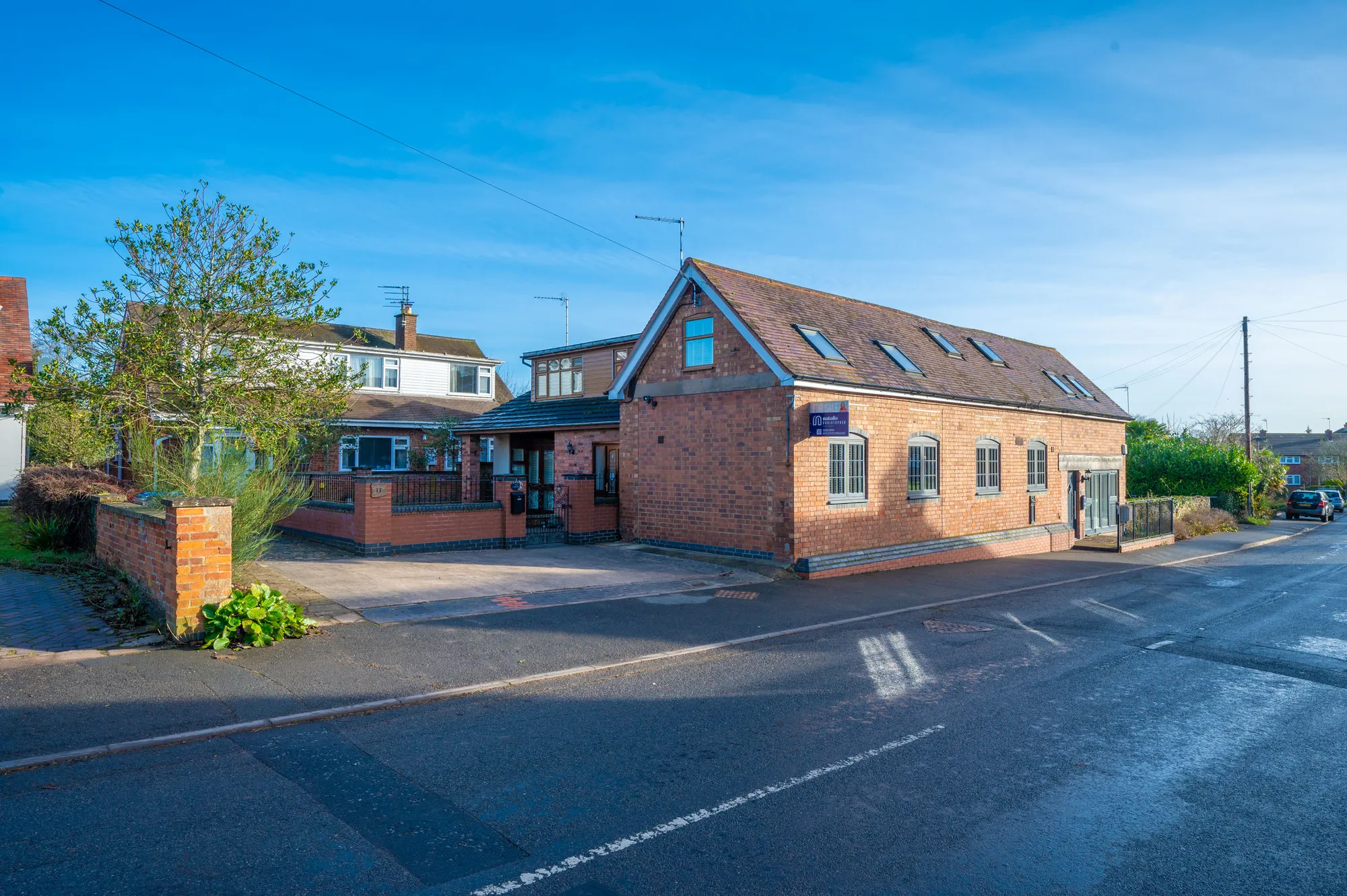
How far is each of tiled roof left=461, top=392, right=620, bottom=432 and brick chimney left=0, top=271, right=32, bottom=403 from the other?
627 inches

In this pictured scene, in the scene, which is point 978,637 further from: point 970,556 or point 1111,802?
point 970,556

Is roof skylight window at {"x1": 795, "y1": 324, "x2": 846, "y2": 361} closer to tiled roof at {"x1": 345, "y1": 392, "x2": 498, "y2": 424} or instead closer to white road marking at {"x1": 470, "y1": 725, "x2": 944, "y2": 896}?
white road marking at {"x1": 470, "y1": 725, "x2": 944, "y2": 896}

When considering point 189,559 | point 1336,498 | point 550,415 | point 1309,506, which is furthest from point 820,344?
point 1336,498

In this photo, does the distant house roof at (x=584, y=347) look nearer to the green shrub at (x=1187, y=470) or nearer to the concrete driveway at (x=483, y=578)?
the concrete driveway at (x=483, y=578)

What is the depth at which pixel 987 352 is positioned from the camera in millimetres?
23609

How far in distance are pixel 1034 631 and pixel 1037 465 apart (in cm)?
1368

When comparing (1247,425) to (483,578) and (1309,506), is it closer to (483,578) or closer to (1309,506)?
(1309,506)

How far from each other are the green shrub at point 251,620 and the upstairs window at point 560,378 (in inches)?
668

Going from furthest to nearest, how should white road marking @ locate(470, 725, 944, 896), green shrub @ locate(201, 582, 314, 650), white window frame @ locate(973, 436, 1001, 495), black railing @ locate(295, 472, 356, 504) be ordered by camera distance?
black railing @ locate(295, 472, 356, 504) → white window frame @ locate(973, 436, 1001, 495) → green shrub @ locate(201, 582, 314, 650) → white road marking @ locate(470, 725, 944, 896)

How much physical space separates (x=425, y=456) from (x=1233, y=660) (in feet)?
91.4

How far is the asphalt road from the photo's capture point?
12.4 ft

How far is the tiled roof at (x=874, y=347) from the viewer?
15.6 metres

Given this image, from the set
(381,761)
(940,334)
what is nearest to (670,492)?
(940,334)

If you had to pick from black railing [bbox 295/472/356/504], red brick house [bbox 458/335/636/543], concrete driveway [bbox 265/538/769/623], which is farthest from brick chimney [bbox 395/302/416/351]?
concrete driveway [bbox 265/538/769/623]
